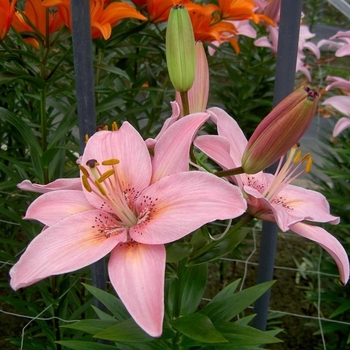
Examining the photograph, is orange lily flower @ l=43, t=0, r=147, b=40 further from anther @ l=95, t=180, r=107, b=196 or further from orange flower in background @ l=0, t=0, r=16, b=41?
anther @ l=95, t=180, r=107, b=196

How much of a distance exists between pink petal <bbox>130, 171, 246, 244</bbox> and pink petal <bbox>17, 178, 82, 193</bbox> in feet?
0.30

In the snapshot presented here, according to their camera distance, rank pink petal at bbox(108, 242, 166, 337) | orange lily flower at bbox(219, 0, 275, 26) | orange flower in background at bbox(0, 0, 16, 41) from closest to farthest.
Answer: pink petal at bbox(108, 242, 166, 337), orange flower in background at bbox(0, 0, 16, 41), orange lily flower at bbox(219, 0, 275, 26)

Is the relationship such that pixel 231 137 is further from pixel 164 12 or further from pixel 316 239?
pixel 164 12

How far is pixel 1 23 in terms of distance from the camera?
0.71m

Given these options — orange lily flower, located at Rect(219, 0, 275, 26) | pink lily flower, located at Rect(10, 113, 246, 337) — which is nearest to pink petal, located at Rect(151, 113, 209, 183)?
pink lily flower, located at Rect(10, 113, 246, 337)

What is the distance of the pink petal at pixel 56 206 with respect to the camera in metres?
0.48

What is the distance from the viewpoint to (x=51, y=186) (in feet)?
1.68

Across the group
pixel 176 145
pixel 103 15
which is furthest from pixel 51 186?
pixel 103 15

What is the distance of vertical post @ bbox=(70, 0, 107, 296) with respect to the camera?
1.94 feet

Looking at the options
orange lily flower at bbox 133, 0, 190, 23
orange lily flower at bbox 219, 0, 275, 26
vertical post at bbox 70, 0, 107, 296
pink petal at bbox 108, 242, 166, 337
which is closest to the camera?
pink petal at bbox 108, 242, 166, 337

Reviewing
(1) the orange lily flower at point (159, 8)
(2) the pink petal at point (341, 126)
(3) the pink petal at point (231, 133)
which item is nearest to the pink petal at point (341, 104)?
(2) the pink petal at point (341, 126)

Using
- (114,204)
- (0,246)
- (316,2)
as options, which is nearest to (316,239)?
(114,204)

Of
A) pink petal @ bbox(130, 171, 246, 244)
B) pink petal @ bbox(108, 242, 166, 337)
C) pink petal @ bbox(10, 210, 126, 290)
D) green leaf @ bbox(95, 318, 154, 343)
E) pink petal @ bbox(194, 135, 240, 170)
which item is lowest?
green leaf @ bbox(95, 318, 154, 343)

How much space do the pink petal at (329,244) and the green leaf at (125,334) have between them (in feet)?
0.68
